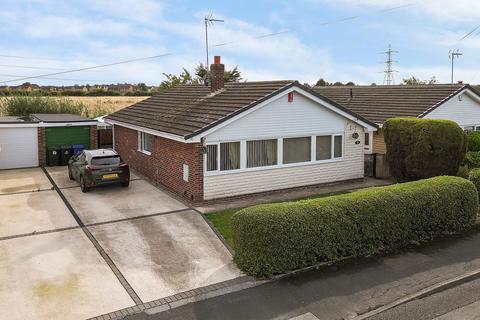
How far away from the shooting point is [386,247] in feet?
36.0

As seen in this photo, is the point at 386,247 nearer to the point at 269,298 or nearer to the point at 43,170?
the point at 269,298

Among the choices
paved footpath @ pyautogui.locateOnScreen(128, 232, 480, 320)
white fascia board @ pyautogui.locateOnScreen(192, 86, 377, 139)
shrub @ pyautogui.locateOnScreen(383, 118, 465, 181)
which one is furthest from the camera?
shrub @ pyautogui.locateOnScreen(383, 118, 465, 181)

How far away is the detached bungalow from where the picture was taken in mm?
21750

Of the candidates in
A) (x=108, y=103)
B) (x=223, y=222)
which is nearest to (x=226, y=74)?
(x=108, y=103)

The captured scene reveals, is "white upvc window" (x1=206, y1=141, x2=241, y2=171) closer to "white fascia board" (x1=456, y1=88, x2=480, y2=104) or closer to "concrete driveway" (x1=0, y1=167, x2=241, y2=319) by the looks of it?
"concrete driveway" (x1=0, y1=167, x2=241, y2=319)

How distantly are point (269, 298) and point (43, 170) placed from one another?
49.8 ft

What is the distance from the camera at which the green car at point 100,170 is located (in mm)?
15820

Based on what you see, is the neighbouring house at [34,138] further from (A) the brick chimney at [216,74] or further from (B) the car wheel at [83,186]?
(A) the brick chimney at [216,74]

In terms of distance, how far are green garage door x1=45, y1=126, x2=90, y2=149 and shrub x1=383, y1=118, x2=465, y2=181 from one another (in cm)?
1438

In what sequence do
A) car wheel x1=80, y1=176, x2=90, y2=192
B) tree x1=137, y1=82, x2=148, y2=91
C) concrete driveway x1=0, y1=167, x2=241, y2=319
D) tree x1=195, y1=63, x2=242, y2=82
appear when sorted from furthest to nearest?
tree x1=137, y1=82, x2=148, y2=91
tree x1=195, y1=63, x2=242, y2=82
car wheel x1=80, y1=176, x2=90, y2=192
concrete driveway x1=0, y1=167, x2=241, y2=319

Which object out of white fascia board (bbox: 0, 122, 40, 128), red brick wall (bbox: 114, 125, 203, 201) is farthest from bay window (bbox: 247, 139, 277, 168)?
white fascia board (bbox: 0, 122, 40, 128)

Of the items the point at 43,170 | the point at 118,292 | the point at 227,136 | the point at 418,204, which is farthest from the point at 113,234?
the point at 43,170

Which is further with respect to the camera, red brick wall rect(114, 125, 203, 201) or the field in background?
the field in background

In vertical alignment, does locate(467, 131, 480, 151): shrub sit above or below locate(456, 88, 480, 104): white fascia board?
below
